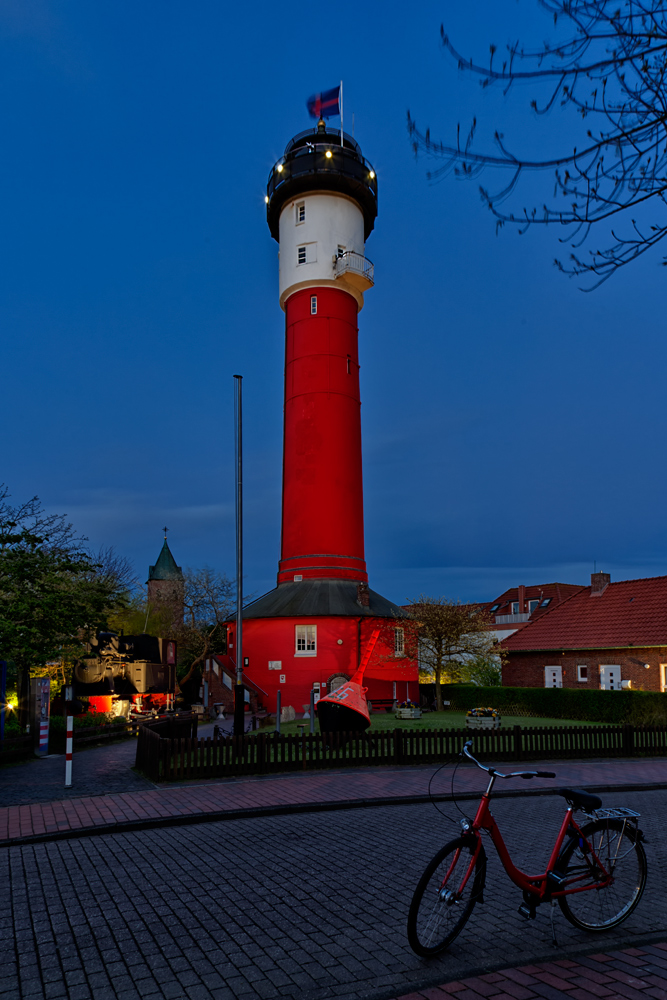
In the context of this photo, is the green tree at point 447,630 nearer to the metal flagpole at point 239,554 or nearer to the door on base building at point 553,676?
the door on base building at point 553,676

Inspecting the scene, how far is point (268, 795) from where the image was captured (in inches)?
488

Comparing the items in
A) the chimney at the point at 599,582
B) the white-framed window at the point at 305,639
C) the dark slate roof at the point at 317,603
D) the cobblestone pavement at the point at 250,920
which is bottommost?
the cobblestone pavement at the point at 250,920

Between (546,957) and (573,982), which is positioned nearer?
(573,982)

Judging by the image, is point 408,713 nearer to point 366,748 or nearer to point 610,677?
point 610,677

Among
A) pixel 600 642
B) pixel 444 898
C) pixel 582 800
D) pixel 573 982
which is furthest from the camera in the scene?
pixel 600 642

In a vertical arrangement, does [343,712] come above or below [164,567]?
below

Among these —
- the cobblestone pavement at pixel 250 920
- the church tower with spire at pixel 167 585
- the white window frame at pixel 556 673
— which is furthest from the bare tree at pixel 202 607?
the cobblestone pavement at pixel 250 920

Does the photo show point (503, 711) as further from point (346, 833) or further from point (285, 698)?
point (346, 833)

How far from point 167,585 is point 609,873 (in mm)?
62865

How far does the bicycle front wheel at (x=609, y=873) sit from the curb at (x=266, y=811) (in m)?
2.81

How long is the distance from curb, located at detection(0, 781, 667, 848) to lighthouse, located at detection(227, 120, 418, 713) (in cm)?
1880

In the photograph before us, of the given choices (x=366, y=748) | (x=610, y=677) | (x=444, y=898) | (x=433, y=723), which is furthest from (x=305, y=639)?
(x=444, y=898)

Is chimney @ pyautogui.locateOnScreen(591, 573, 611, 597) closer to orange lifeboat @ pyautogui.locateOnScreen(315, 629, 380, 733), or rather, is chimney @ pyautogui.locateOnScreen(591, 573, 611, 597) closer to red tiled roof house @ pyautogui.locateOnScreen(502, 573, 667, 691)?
red tiled roof house @ pyautogui.locateOnScreen(502, 573, 667, 691)

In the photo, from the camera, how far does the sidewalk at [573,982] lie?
468cm
